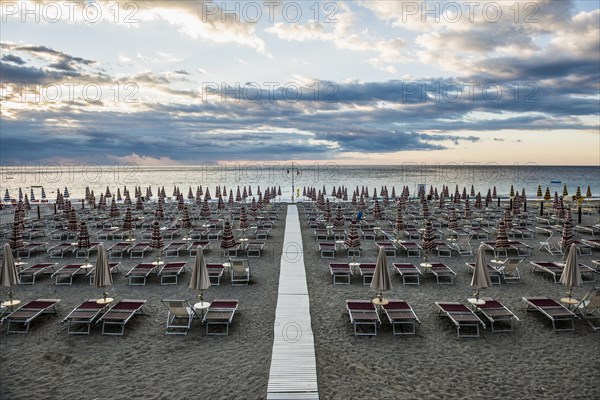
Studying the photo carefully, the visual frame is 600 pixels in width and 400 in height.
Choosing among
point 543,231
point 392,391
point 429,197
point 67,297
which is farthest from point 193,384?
point 429,197

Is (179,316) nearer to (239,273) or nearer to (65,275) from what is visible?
(239,273)

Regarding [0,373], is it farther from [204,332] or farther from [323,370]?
[323,370]

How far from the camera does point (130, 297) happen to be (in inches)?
480

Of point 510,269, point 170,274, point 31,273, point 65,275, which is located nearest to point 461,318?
point 510,269

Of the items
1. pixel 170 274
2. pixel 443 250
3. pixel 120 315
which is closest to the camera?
pixel 120 315

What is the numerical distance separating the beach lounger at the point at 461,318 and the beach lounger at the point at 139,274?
979 centimetres

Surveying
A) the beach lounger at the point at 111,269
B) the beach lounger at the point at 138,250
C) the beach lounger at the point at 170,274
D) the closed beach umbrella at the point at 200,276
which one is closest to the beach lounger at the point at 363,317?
the closed beach umbrella at the point at 200,276

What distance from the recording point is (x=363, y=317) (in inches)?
378

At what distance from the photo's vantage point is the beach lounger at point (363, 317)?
9.50 metres

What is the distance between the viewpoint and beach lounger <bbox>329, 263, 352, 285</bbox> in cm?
1373

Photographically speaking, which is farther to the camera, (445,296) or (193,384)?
(445,296)

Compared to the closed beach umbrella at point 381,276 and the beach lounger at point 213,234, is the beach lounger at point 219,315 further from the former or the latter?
the beach lounger at point 213,234

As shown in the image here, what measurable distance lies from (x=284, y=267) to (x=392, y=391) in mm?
8790

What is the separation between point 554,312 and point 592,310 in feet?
6.34
